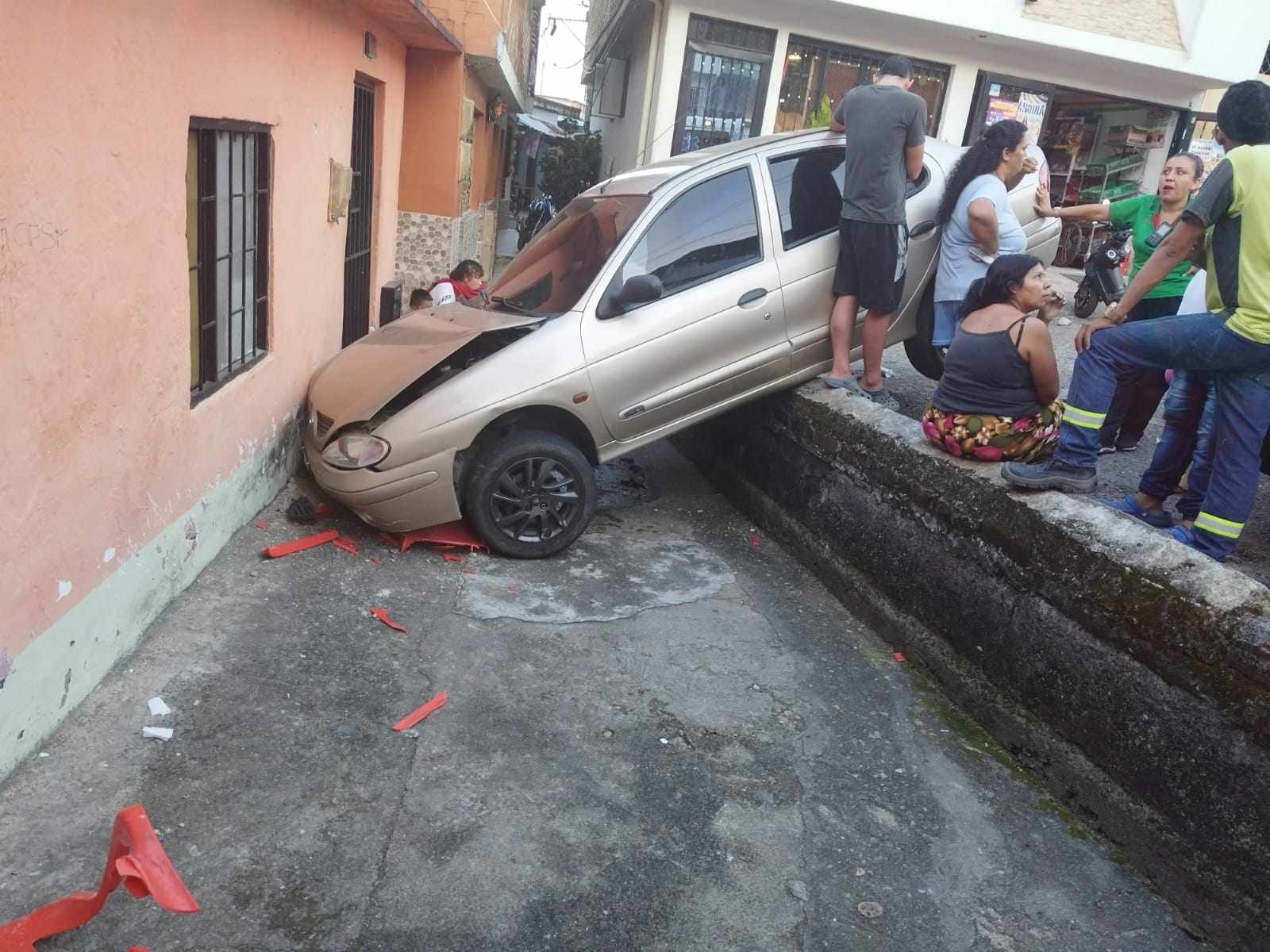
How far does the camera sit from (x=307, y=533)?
5.66m

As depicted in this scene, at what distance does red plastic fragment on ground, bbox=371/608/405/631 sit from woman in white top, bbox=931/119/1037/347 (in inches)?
143

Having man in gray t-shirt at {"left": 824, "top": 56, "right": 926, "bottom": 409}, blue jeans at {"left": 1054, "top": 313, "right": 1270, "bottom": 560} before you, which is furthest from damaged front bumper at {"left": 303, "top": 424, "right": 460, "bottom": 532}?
blue jeans at {"left": 1054, "top": 313, "right": 1270, "bottom": 560}

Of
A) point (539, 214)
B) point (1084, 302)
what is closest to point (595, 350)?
point (1084, 302)

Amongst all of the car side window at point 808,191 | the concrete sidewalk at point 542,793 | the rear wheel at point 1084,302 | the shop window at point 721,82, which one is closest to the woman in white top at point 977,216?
the car side window at point 808,191

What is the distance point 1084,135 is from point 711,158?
47.7 feet

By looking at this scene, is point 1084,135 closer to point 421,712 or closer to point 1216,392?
point 1216,392

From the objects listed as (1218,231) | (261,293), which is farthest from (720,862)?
(261,293)

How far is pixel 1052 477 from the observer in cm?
418

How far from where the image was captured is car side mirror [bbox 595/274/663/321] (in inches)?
210

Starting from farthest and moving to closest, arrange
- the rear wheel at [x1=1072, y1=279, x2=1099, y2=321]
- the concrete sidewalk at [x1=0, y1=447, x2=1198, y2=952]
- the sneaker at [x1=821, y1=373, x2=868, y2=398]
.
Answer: the rear wheel at [x1=1072, y1=279, x2=1099, y2=321]
the sneaker at [x1=821, y1=373, x2=868, y2=398]
the concrete sidewalk at [x1=0, y1=447, x2=1198, y2=952]

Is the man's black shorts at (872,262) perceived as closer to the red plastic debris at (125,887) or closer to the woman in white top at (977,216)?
the woman in white top at (977,216)

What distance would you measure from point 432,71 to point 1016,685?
941 centimetres

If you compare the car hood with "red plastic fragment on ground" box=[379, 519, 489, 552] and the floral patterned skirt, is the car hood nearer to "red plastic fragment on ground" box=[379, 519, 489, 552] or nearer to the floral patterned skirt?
"red plastic fragment on ground" box=[379, 519, 489, 552]

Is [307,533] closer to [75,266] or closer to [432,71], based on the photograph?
[75,266]
